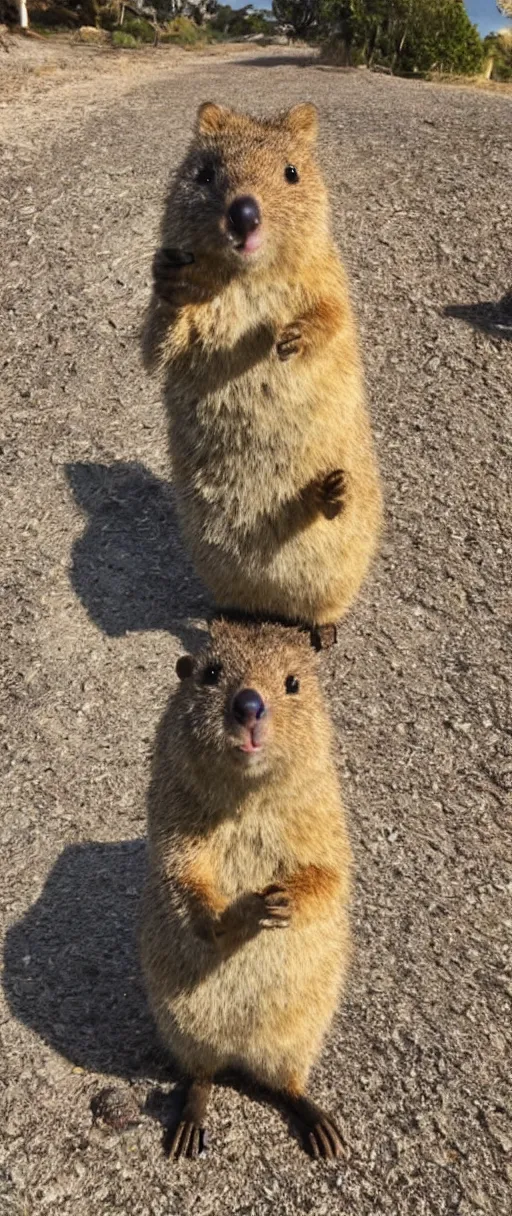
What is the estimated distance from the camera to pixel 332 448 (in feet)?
18.3

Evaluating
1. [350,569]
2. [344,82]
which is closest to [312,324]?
[350,569]

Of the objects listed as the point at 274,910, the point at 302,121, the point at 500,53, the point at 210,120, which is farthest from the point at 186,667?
the point at 500,53

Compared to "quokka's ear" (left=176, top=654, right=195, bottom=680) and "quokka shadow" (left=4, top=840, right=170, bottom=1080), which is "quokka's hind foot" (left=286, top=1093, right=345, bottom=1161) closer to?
"quokka shadow" (left=4, top=840, right=170, bottom=1080)

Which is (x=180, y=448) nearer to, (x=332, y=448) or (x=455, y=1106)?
(x=332, y=448)

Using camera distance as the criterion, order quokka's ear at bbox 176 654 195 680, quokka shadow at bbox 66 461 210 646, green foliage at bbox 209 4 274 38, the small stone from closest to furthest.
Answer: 1. quokka's ear at bbox 176 654 195 680
2. the small stone
3. quokka shadow at bbox 66 461 210 646
4. green foliage at bbox 209 4 274 38

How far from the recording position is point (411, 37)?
1942 centimetres

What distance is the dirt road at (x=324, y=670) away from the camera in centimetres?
498

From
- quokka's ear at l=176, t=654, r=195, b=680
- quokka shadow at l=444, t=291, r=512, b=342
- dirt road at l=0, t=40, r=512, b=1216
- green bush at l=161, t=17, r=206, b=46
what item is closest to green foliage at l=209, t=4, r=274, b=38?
green bush at l=161, t=17, r=206, b=46

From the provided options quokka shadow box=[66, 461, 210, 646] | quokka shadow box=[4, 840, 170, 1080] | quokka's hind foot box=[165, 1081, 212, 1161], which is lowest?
quokka shadow box=[4, 840, 170, 1080]

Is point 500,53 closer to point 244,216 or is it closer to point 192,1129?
point 244,216

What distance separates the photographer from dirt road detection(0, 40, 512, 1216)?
16.4 ft

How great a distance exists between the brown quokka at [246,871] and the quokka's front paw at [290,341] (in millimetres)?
1257

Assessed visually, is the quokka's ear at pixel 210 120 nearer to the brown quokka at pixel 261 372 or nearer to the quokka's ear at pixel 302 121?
the brown quokka at pixel 261 372

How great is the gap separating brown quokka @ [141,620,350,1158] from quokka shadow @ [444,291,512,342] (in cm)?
661
